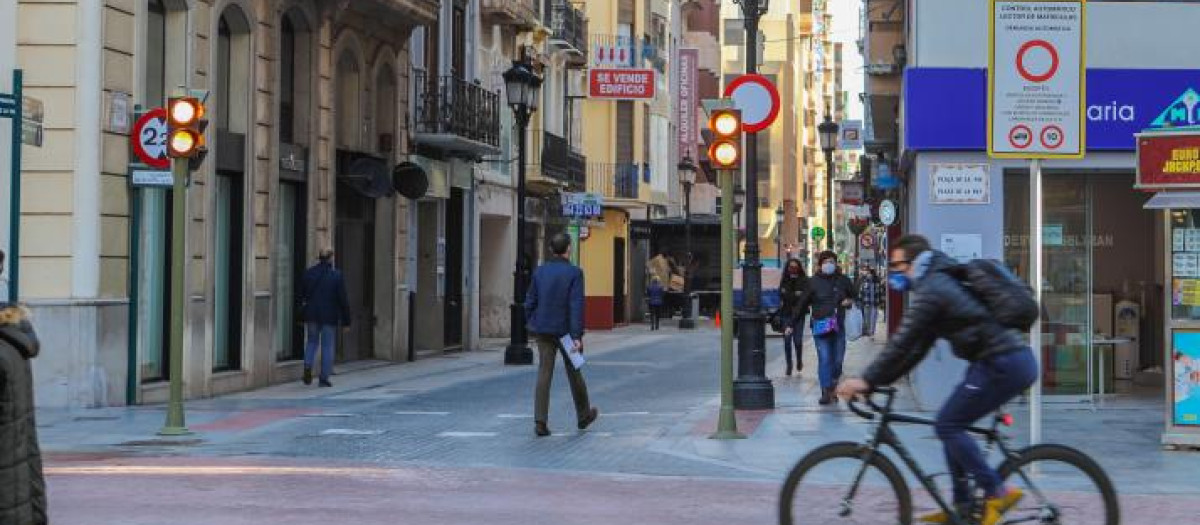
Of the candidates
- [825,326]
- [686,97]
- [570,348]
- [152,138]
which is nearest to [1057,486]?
[570,348]

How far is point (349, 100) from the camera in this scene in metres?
27.5

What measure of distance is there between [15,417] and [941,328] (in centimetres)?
416

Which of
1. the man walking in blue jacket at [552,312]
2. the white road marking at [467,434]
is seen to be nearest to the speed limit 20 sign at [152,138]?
the white road marking at [467,434]

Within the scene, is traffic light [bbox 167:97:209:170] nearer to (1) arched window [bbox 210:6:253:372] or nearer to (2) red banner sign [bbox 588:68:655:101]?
(1) arched window [bbox 210:6:253:372]

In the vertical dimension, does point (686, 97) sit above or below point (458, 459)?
above

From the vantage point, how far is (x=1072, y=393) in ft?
62.5

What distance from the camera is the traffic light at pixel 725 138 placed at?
15.4 metres

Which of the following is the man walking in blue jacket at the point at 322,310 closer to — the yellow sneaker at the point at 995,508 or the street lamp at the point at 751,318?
the street lamp at the point at 751,318

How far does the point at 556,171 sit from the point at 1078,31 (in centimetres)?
3140

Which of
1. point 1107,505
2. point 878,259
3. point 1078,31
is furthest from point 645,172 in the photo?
point 1107,505

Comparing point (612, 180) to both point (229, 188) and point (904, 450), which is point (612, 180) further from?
point (904, 450)

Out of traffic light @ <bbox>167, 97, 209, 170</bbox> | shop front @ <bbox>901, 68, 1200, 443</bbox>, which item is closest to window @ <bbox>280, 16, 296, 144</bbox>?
traffic light @ <bbox>167, 97, 209, 170</bbox>

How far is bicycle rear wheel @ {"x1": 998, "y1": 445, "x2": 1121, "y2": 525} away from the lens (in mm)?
8523

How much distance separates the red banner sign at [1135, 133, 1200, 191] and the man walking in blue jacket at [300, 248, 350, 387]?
12305 millimetres
